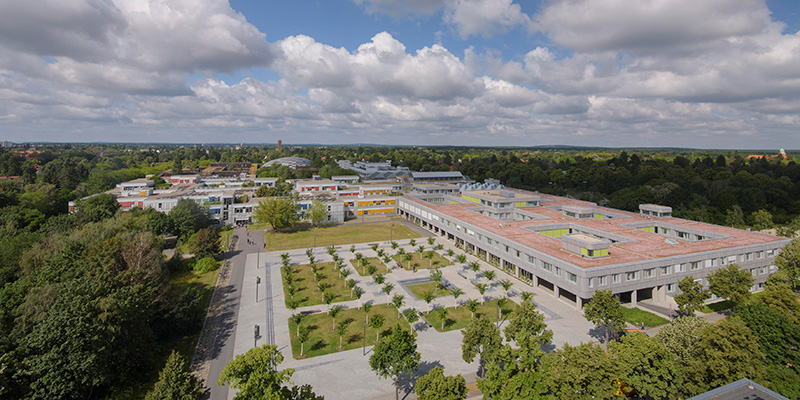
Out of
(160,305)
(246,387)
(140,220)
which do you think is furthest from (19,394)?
(140,220)

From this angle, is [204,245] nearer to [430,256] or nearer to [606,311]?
[430,256]

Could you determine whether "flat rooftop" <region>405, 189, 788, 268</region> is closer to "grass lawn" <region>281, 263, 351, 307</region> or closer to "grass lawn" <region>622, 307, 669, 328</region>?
"grass lawn" <region>622, 307, 669, 328</region>

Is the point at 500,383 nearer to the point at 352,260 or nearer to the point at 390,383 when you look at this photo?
the point at 390,383

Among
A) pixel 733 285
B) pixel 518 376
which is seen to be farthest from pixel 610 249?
pixel 518 376

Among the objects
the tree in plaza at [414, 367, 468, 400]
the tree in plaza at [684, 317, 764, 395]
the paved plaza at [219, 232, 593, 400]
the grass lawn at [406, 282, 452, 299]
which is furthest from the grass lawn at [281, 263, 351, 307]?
the tree in plaza at [684, 317, 764, 395]

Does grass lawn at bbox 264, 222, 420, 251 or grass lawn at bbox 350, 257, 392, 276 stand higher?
grass lawn at bbox 264, 222, 420, 251
